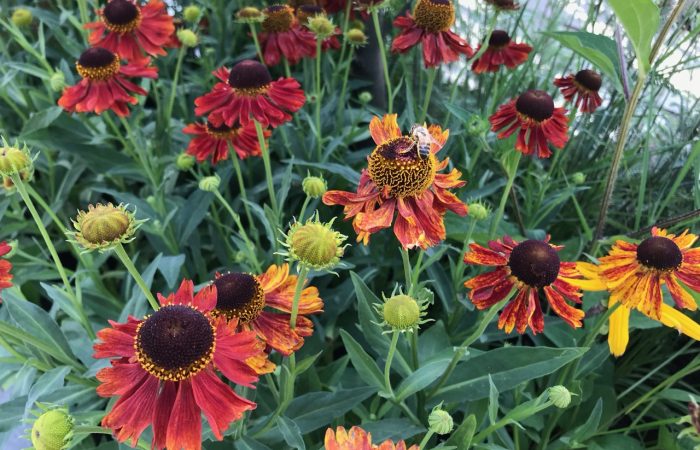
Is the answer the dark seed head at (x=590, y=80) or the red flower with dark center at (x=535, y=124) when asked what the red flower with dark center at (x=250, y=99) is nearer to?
the red flower with dark center at (x=535, y=124)

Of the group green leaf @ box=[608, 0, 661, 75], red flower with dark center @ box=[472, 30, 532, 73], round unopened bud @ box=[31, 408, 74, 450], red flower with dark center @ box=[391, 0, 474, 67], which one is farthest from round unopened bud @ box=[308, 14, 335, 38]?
round unopened bud @ box=[31, 408, 74, 450]

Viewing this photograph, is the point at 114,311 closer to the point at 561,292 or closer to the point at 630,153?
the point at 561,292

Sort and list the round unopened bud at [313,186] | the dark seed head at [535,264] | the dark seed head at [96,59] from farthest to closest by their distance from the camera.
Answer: the dark seed head at [96,59] < the round unopened bud at [313,186] < the dark seed head at [535,264]

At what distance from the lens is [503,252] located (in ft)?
2.06

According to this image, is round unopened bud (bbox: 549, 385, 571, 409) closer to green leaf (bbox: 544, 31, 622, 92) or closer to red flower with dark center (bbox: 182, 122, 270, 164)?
green leaf (bbox: 544, 31, 622, 92)

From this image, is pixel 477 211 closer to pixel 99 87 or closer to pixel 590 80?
pixel 590 80

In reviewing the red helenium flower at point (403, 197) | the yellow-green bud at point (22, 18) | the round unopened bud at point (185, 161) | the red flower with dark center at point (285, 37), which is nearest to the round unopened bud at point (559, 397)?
the red helenium flower at point (403, 197)

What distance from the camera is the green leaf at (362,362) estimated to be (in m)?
0.62

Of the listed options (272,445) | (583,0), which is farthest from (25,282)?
(583,0)

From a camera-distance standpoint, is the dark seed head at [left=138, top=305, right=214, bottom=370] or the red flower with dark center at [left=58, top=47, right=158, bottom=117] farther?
the red flower with dark center at [left=58, top=47, right=158, bottom=117]

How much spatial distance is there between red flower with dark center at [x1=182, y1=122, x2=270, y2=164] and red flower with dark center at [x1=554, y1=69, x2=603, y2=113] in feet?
1.65

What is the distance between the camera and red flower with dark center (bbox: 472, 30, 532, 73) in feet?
3.28

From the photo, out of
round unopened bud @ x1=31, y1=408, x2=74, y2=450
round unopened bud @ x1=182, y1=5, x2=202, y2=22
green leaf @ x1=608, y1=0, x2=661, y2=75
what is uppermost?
green leaf @ x1=608, y1=0, x2=661, y2=75

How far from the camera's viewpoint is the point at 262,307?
1.98 feet
